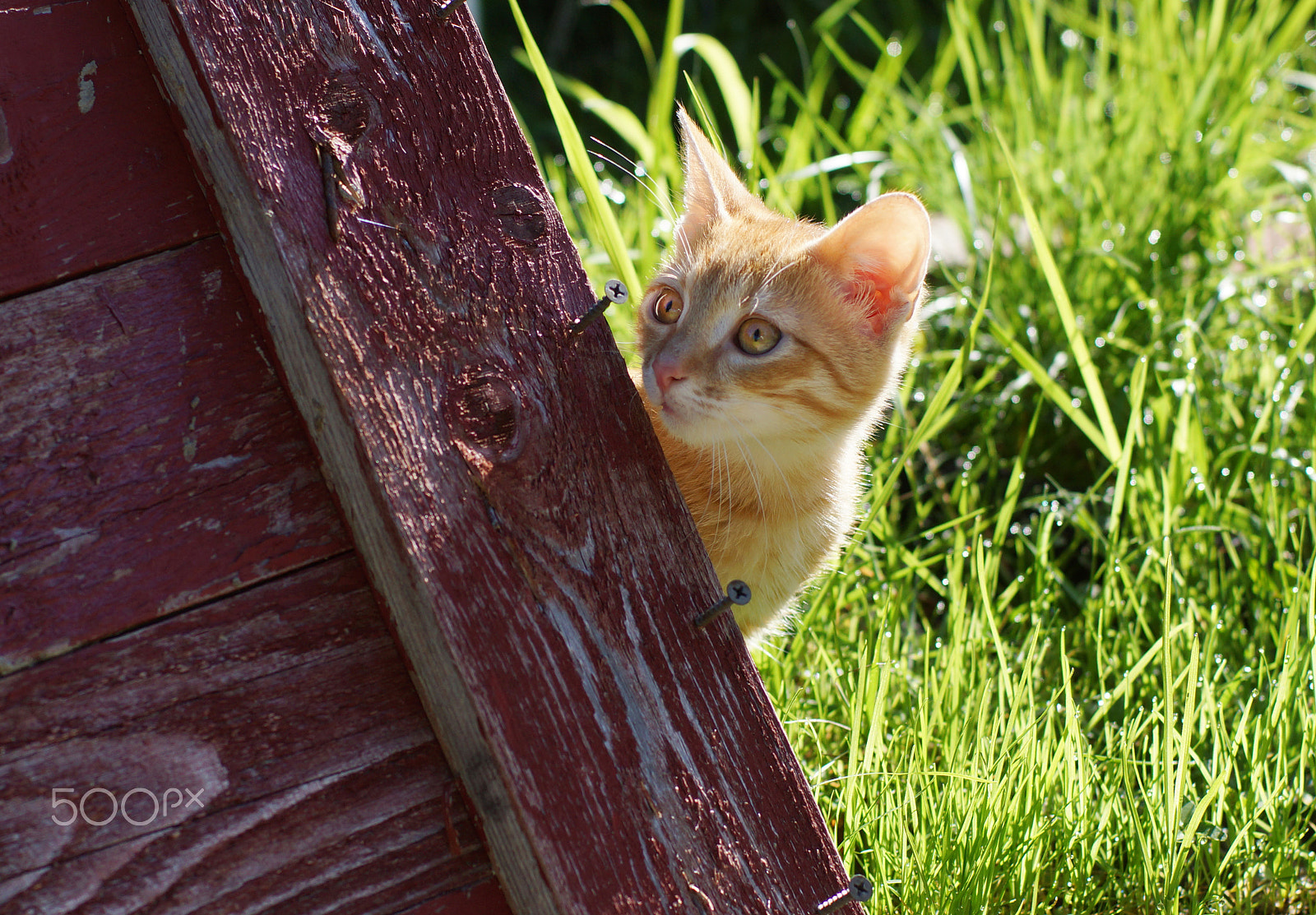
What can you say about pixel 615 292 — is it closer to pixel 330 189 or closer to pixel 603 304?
pixel 603 304

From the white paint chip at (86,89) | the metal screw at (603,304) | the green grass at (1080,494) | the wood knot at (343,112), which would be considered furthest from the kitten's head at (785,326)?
the white paint chip at (86,89)

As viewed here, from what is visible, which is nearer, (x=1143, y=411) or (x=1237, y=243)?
(x=1143, y=411)

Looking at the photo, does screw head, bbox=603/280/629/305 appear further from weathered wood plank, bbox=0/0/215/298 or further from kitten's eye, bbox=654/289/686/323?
kitten's eye, bbox=654/289/686/323

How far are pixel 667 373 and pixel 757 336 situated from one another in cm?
13

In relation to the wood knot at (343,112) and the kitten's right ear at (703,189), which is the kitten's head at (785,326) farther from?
the wood knot at (343,112)

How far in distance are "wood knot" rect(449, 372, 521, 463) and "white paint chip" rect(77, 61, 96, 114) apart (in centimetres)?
34

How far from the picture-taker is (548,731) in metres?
0.74

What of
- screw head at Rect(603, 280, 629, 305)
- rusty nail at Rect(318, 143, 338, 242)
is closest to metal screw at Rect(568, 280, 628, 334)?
screw head at Rect(603, 280, 629, 305)

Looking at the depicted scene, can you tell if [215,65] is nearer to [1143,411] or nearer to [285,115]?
[285,115]

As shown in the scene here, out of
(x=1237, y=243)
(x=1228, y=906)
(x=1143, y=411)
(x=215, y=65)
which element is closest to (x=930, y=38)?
(x=1237, y=243)

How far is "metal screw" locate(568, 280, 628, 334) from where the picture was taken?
0.79m

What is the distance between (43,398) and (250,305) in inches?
6.3

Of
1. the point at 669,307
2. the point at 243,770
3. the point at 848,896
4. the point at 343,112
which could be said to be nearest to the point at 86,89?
the point at 343,112

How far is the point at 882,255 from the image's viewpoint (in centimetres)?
124
